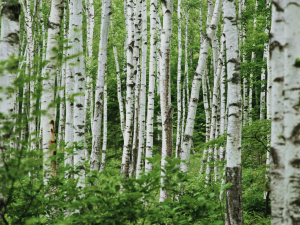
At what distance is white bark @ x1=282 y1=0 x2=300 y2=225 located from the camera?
1.57 m

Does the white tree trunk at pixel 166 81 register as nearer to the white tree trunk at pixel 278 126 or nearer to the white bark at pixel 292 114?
the white tree trunk at pixel 278 126

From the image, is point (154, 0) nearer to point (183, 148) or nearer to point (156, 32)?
point (156, 32)

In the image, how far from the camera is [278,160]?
6.48 feet

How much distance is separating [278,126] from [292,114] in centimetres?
41

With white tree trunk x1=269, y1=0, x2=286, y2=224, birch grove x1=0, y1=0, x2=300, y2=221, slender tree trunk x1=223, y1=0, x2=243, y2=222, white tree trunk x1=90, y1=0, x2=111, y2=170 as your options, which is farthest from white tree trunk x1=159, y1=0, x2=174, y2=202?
white tree trunk x1=269, y1=0, x2=286, y2=224

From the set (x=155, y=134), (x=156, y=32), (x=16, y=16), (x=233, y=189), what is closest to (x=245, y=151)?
(x=233, y=189)

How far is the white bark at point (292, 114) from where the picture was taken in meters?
1.57

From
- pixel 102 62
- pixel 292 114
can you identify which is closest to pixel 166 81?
pixel 102 62

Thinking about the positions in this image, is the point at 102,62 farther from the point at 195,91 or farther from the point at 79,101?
the point at 195,91

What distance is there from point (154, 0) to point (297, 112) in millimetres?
5124

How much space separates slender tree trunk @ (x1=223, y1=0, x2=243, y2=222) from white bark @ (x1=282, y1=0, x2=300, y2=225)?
1.55 meters

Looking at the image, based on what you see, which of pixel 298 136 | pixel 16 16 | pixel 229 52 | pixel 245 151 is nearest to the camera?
pixel 298 136

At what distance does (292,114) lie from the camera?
1604mm

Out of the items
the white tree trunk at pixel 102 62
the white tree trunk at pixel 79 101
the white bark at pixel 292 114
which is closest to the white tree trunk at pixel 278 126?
the white bark at pixel 292 114
